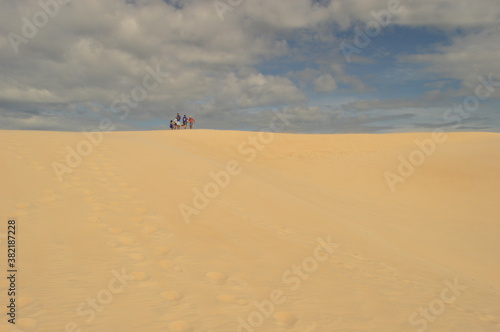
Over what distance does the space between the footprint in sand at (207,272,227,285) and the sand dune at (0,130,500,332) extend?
0.6 inches

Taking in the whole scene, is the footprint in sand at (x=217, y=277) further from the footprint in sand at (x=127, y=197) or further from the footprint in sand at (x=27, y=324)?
the footprint in sand at (x=127, y=197)

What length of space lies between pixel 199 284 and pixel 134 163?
5.87 meters

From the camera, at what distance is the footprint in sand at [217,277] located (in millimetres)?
4269

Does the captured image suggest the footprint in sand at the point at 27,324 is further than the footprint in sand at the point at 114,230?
No

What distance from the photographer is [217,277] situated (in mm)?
4375

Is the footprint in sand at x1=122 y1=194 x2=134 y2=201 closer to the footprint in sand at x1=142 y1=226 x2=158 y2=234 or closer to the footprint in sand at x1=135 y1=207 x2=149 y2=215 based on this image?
the footprint in sand at x1=135 y1=207 x2=149 y2=215

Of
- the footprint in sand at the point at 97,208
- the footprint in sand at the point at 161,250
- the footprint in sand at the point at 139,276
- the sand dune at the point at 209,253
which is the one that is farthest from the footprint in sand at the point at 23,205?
the footprint in sand at the point at 139,276

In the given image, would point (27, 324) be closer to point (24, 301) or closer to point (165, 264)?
point (24, 301)

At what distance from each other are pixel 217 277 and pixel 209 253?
0.71 meters

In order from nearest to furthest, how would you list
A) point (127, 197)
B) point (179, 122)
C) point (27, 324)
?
point (27, 324) < point (127, 197) < point (179, 122)

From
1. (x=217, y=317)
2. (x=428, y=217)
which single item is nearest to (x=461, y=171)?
(x=428, y=217)

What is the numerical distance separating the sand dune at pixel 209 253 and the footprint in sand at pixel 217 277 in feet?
0.05

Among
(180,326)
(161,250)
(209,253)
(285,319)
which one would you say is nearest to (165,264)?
(161,250)

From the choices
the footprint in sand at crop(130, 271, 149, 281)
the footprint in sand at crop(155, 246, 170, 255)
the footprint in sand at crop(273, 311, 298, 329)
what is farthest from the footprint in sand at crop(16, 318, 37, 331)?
the footprint in sand at crop(273, 311, 298, 329)
